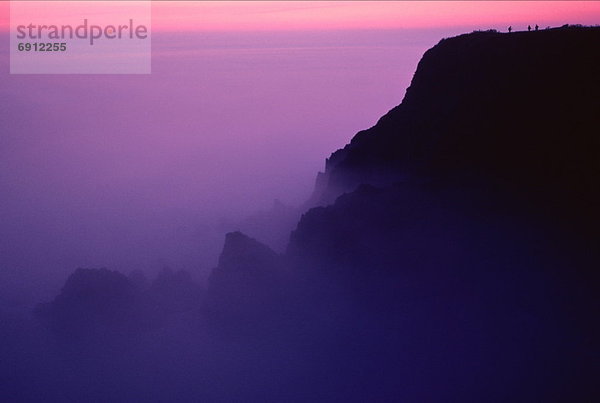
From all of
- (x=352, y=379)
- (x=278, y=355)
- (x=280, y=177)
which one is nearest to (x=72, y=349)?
(x=278, y=355)

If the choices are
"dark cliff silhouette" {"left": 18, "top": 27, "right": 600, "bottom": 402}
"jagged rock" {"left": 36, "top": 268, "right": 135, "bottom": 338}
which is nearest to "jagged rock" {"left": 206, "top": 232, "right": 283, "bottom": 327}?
"dark cliff silhouette" {"left": 18, "top": 27, "right": 600, "bottom": 402}

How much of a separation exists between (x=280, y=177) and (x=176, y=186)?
141ft

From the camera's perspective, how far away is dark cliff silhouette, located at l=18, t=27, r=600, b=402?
25.8 m

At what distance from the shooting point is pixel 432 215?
29438 millimetres

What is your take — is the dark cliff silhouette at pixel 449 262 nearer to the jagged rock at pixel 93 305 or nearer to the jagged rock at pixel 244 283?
the jagged rock at pixel 244 283

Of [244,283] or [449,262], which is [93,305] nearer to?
[244,283]

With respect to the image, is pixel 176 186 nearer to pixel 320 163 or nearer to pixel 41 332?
pixel 320 163

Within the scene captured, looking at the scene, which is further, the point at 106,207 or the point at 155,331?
the point at 106,207

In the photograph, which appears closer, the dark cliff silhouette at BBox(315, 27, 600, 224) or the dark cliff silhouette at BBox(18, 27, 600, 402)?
the dark cliff silhouette at BBox(18, 27, 600, 402)

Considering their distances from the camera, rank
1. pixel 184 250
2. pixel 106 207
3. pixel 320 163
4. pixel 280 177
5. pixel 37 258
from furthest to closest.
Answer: pixel 320 163
pixel 106 207
pixel 280 177
pixel 37 258
pixel 184 250

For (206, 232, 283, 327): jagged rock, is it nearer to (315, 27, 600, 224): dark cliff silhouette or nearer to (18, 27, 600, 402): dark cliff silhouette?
(18, 27, 600, 402): dark cliff silhouette

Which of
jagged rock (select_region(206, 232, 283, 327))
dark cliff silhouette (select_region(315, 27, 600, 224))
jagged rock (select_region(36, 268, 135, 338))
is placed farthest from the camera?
jagged rock (select_region(36, 268, 135, 338))

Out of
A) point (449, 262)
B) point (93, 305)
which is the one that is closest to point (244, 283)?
point (449, 262)

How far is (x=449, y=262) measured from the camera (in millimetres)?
28531
